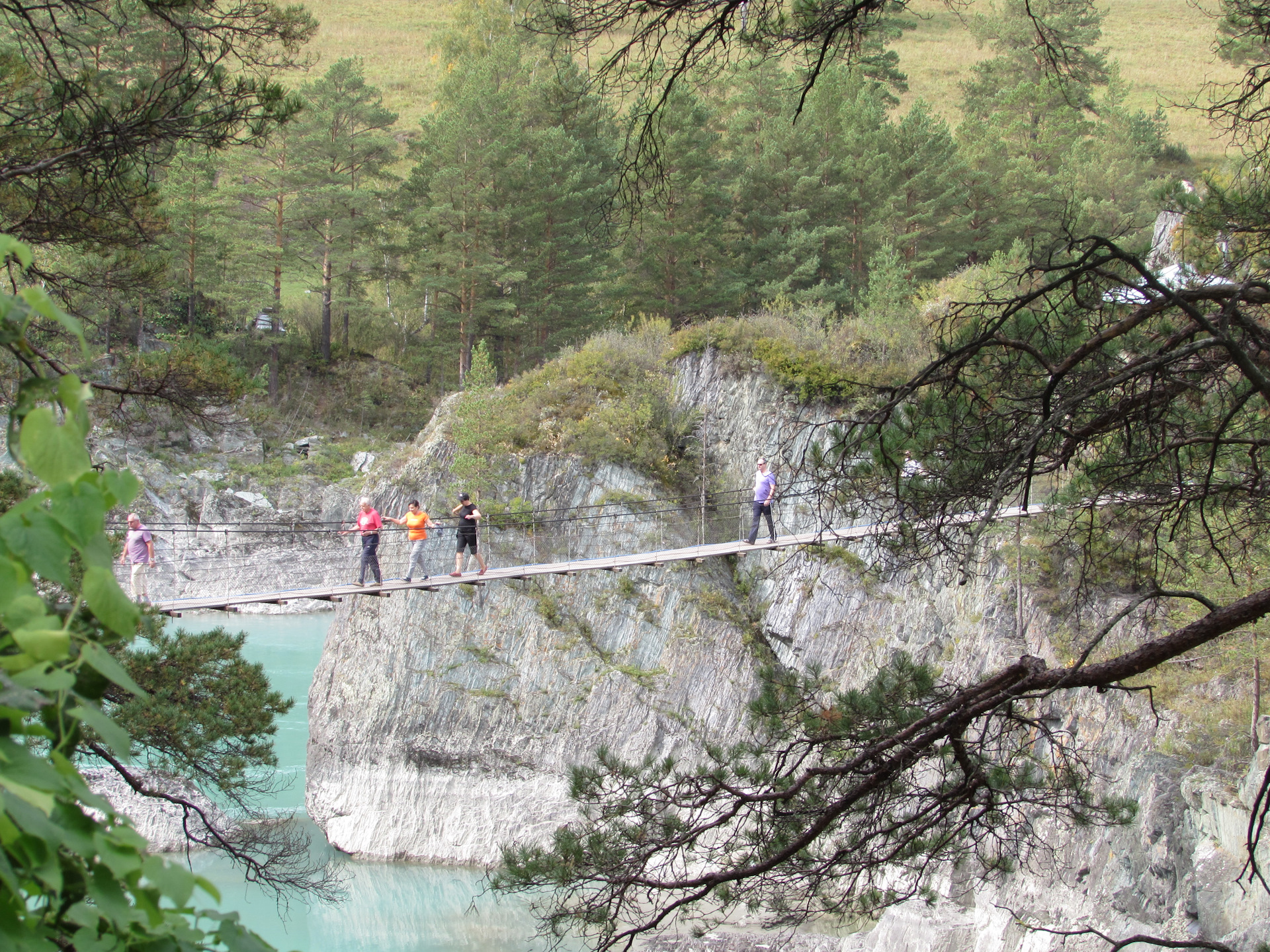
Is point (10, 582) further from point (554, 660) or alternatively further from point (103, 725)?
point (554, 660)

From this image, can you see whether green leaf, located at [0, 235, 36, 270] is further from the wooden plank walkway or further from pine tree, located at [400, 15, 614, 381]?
pine tree, located at [400, 15, 614, 381]

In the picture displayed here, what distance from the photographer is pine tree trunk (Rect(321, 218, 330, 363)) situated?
26.6m

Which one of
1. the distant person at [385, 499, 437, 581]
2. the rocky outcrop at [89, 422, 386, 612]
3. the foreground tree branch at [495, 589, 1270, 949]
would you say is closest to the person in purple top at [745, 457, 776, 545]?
the distant person at [385, 499, 437, 581]

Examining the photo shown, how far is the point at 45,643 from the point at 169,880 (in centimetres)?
20

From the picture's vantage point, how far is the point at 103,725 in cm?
74

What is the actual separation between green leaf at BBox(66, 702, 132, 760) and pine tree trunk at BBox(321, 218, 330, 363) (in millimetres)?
27077

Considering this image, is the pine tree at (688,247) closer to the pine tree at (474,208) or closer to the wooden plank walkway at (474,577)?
the pine tree at (474,208)

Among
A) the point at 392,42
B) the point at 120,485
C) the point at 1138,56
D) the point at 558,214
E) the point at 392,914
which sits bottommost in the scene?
the point at 392,914

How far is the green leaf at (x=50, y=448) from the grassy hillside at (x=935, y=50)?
41064 mm

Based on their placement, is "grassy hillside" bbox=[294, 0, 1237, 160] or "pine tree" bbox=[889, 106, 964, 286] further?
"grassy hillside" bbox=[294, 0, 1237, 160]

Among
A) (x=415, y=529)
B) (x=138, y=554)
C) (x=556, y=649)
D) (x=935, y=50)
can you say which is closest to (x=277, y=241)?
(x=556, y=649)

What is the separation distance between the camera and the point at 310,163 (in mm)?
25844

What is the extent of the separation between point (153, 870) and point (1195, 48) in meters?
55.3

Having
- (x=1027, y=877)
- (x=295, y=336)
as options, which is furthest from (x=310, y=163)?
(x=1027, y=877)
